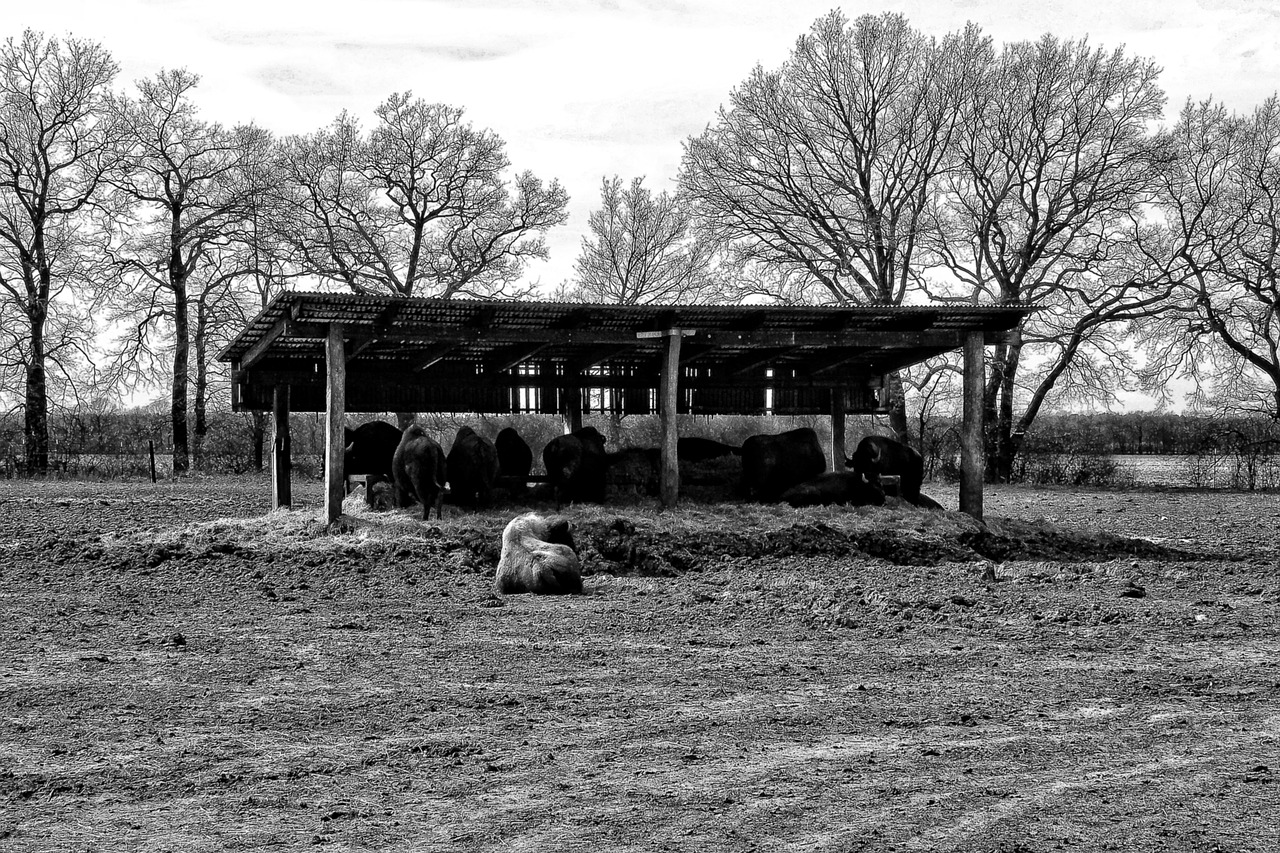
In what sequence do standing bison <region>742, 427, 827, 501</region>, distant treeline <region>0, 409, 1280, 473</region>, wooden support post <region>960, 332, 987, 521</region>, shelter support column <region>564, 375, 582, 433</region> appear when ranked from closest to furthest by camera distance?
wooden support post <region>960, 332, 987, 521</region>, standing bison <region>742, 427, 827, 501</region>, shelter support column <region>564, 375, 582, 433</region>, distant treeline <region>0, 409, 1280, 473</region>

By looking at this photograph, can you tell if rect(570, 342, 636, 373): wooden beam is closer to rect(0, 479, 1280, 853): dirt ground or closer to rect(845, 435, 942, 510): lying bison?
rect(845, 435, 942, 510): lying bison

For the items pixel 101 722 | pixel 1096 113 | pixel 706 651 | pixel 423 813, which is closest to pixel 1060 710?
pixel 706 651

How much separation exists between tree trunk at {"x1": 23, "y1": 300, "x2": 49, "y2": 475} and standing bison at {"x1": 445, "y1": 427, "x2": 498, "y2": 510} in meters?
19.5

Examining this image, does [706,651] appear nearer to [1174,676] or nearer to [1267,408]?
[1174,676]

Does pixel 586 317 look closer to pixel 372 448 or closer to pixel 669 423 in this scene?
pixel 669 423

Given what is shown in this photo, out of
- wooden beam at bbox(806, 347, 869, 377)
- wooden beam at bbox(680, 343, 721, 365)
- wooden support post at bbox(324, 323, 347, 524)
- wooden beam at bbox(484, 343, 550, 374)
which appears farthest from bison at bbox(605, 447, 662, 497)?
wooden support post at bbox(324, 323, 347, 524)

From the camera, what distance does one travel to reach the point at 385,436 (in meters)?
19.3

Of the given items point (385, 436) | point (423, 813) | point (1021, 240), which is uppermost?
point (1021, 240)

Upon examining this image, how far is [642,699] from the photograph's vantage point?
6836mm

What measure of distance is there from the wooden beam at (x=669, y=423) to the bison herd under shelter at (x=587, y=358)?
0.02 metres

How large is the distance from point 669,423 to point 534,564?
5630 mm

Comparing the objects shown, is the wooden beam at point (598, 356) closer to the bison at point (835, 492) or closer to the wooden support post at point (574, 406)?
the wooden support post at point (574, 406)

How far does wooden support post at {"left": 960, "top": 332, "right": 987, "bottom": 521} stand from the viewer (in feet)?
57.1

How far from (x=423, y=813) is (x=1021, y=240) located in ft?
101
